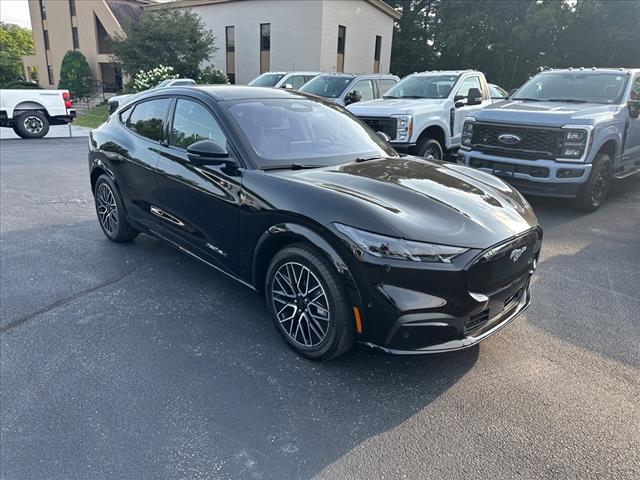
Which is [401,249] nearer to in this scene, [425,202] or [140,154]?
[425,202]

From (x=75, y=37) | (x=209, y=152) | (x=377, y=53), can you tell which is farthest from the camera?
(x=75, y=37)

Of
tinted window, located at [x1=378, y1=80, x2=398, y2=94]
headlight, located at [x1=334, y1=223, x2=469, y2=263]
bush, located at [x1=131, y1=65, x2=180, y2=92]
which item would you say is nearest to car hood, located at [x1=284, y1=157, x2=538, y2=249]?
headlight, located at [x1=334, y1=223, x2=469, y2=263]

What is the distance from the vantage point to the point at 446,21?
36.6m

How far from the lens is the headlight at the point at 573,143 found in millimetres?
6291

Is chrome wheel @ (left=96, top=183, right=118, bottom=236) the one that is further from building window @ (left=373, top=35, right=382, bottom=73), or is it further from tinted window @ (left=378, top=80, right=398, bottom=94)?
building window @ (left=373, top=35, right=382, bottom=73)

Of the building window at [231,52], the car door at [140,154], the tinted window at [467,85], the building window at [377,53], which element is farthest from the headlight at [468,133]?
the building window at [377,53]

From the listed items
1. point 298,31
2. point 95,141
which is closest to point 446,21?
point 298,31

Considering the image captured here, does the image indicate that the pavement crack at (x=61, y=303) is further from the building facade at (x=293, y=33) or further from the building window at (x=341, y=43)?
the building window at (x=341, y=43)

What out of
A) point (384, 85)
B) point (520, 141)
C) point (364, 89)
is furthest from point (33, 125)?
point (520, 141)

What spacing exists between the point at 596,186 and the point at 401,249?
5.48m

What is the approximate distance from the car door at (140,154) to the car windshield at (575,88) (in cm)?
614

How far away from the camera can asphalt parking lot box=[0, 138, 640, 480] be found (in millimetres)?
2381

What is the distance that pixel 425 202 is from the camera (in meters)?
3.07

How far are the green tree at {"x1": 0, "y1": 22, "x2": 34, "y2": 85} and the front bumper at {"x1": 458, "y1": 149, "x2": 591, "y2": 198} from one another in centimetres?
5694
